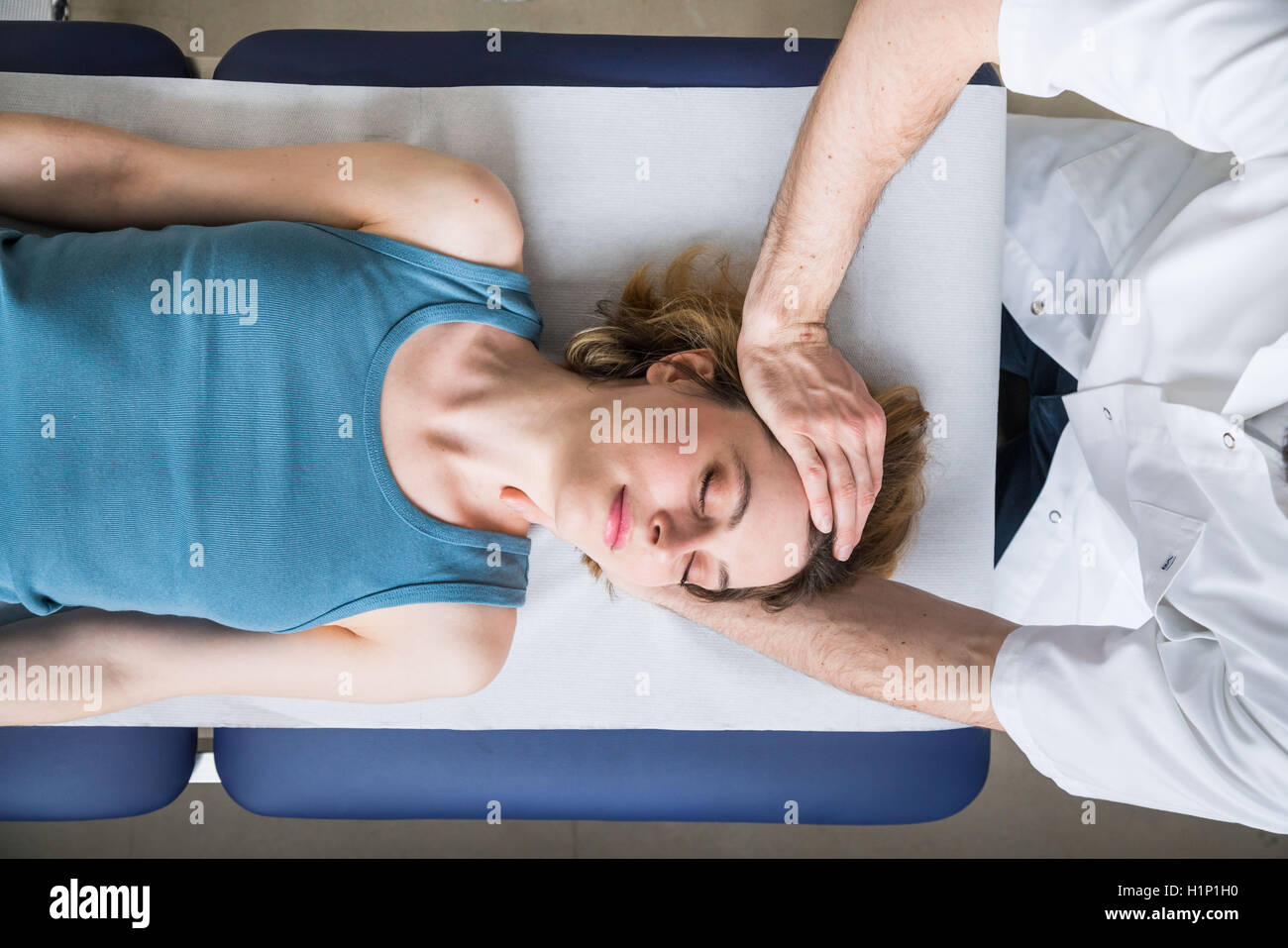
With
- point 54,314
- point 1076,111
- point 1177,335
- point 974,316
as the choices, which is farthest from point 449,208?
point 1076,111

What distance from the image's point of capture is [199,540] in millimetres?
1310

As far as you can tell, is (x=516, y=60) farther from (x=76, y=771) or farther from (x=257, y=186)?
(x=76, y=771)

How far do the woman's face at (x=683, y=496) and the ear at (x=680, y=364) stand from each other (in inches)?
2.2

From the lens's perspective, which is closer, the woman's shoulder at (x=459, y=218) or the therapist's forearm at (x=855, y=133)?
the therapist's forearm at (x=855, y=133)

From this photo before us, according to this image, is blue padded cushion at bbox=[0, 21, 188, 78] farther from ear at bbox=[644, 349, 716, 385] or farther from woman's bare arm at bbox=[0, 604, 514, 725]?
ear at bbox=[644, 349, 716, 385]

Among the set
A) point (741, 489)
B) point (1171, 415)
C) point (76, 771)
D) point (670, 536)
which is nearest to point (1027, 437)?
point (1171, 415)

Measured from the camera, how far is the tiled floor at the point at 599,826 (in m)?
2.08

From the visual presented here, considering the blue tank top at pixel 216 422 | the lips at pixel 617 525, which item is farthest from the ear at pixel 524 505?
the lips at pixel 617 525

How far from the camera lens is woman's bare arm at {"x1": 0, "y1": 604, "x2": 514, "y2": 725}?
1356mm

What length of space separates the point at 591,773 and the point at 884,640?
0.60 meters

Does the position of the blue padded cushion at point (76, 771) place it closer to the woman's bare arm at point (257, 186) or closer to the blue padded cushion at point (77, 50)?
the woman's bare arm at point (257, 186)

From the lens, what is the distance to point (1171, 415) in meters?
1.14
